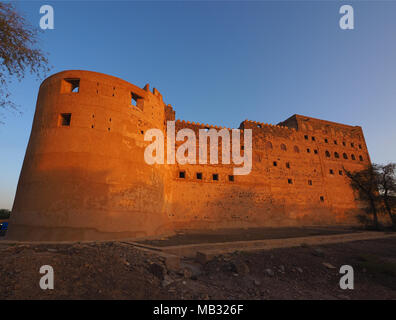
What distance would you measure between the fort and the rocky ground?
3.78 meters

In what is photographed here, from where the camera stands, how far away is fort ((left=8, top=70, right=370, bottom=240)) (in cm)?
926

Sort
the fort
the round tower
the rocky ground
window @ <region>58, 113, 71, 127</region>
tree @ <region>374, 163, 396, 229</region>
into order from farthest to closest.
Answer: tree @ <region>374, 163, 396, 229</region> → window @ <region>58, 113, 71, 127</region> → the fort → the round tower → the rocky ground

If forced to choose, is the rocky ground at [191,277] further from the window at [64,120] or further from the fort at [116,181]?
the window at [64,120]

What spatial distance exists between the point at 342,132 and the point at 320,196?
10.2 m

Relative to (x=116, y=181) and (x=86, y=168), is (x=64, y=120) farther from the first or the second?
(x=116, y=181)

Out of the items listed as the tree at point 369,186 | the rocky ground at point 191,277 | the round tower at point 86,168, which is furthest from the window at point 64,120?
the tree at point 369,186

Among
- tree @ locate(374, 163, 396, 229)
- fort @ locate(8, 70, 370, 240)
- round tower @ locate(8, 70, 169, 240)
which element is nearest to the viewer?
round tower @ locate(8, 70, 169, 240)

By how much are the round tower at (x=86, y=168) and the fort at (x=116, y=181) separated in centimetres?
A: 5

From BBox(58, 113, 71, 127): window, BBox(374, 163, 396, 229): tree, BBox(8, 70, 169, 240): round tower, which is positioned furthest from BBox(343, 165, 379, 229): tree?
BBox(58, 113, 71, 127): window

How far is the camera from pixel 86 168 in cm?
975

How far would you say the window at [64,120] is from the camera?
10555 mm

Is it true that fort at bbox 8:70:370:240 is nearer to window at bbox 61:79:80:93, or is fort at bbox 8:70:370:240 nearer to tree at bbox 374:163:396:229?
window at bbox 61:79:80:93

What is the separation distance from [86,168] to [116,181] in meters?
1.56

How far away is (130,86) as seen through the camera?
12516 millimetres
